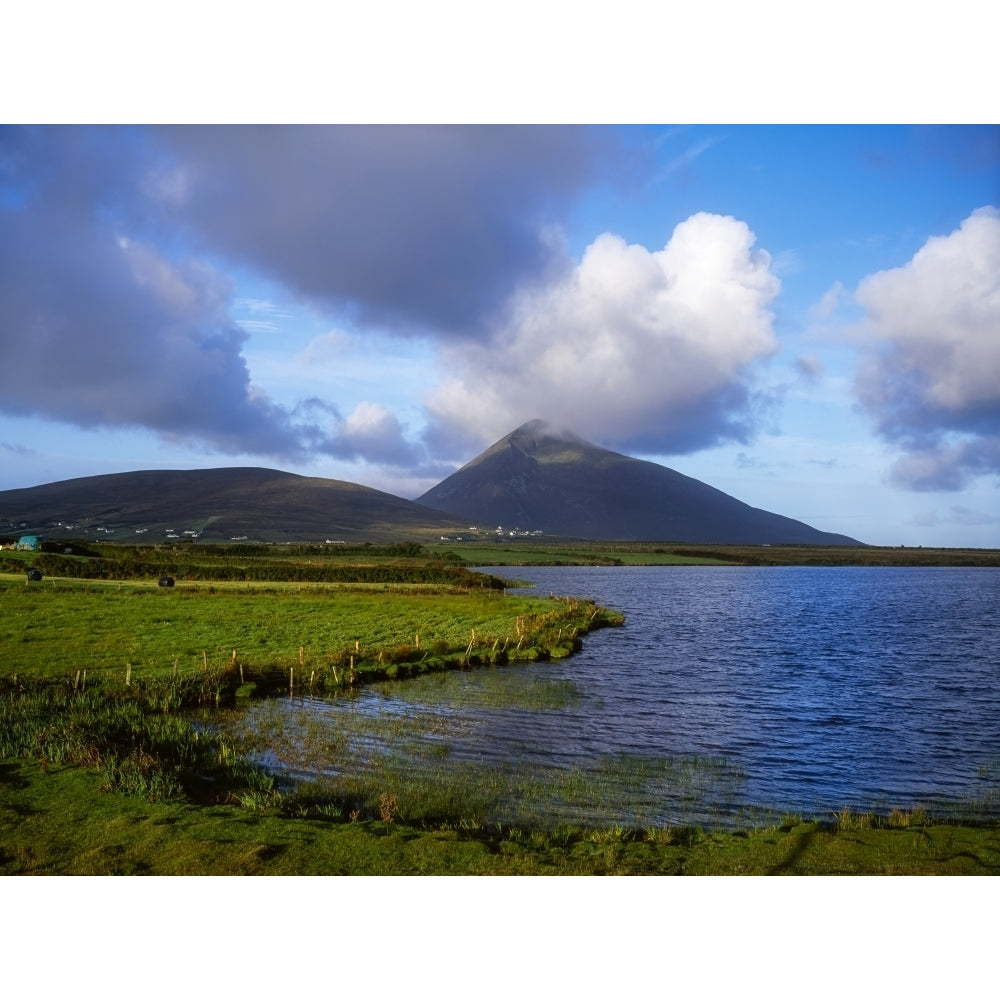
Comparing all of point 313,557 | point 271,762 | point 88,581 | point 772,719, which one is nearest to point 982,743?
point 772,719

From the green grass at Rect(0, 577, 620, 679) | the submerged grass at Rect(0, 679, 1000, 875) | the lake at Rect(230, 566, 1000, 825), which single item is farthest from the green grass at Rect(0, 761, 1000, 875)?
the green grass at Rect(0, 577, 620, 679)

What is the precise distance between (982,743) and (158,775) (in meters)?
25.8

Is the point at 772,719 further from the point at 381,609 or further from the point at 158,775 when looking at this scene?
the point at 381,609

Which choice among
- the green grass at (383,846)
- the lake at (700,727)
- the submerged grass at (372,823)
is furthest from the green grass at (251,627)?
the green grass at (383,846)

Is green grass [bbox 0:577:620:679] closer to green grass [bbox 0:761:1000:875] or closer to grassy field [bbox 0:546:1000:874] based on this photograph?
grassy field [bbox 0:546:1000:874]

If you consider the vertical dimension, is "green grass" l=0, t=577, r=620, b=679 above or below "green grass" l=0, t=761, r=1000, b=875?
below

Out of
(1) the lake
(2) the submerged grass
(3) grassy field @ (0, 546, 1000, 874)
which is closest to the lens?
(2) the submerged grass

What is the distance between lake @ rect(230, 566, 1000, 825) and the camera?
64.4 feet

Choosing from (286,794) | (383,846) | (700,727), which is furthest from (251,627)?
(383,846)

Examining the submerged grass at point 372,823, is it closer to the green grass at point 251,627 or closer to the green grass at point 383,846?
the green grass at point 383,846

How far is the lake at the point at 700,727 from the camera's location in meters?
19.6

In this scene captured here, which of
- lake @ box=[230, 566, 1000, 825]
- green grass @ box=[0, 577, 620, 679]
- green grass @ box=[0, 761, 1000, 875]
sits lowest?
lake @ box=[230, 566, 1000, 825]

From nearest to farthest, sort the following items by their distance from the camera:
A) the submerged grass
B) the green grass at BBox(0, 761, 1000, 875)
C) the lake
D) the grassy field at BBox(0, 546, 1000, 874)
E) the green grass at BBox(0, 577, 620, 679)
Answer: the green grass at BBox(0, 761, 1000, 875) → the submerged grass → the grassy field at BBox(0, 546, 1000, 874) → the lake → the green grass at BBox(0, 577, 620, 679)

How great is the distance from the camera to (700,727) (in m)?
27.9
